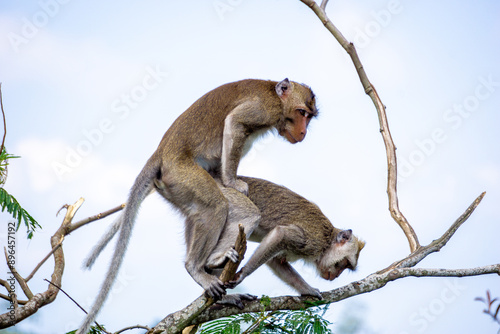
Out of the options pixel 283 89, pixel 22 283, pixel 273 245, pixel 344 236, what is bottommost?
pixel 344 236

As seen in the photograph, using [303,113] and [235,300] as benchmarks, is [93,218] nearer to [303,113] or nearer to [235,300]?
[235,300]

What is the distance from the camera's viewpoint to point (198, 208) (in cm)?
617

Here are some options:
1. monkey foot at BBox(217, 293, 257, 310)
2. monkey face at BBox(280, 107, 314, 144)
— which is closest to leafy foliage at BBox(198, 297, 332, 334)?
monkey foot at BBox(217, 293, 257, 310)

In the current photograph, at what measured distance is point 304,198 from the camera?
745 cm

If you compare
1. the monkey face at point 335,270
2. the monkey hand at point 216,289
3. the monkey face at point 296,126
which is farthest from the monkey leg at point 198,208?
the monkey face at point 335,270

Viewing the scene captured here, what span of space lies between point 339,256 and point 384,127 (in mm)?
1899

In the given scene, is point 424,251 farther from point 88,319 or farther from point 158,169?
point 88,319

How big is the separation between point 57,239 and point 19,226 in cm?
71

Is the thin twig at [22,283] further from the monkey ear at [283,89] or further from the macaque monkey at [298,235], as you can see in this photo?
the monkey ear at [283,89]

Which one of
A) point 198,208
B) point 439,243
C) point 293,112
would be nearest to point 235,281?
point 198,208

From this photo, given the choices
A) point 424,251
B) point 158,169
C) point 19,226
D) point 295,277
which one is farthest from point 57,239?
point 424,251

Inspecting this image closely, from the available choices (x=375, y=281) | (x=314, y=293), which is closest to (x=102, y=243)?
(x=314, y=293)

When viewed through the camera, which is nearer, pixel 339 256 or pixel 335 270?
pixel 339 256

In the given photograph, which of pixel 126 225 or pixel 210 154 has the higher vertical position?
pixel 210 154
